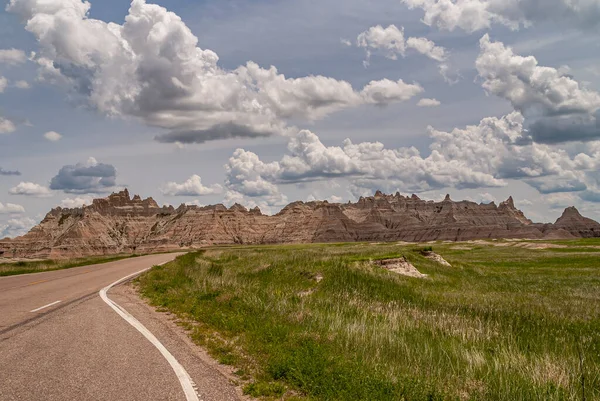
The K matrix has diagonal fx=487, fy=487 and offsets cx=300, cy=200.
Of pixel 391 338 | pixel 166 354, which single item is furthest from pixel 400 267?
pixel 166 354

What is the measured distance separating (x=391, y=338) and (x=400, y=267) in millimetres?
18730

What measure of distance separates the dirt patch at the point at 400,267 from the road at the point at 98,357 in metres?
16.9

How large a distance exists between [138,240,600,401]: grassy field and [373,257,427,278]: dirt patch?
426cm

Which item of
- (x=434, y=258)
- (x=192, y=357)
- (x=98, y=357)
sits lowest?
(x=434, y=258)

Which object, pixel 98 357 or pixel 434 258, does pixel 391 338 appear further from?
pixel 434 258

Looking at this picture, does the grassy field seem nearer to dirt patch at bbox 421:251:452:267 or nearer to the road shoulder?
the road shoulder

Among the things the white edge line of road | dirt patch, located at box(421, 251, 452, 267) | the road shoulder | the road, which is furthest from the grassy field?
dirt patch, located at box(421, 251, 452, 267)

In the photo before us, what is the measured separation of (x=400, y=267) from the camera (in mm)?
29719

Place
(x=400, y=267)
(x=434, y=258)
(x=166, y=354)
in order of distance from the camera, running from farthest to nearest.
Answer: (x=434, y=258)
(x=400, y=267)
(x=166, y=354)

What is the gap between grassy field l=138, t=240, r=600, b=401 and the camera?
7781 millimetres

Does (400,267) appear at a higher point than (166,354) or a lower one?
lower

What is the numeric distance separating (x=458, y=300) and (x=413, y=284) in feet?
18.6

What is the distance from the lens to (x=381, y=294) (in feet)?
72.4

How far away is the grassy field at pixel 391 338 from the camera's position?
7781 millimetres
